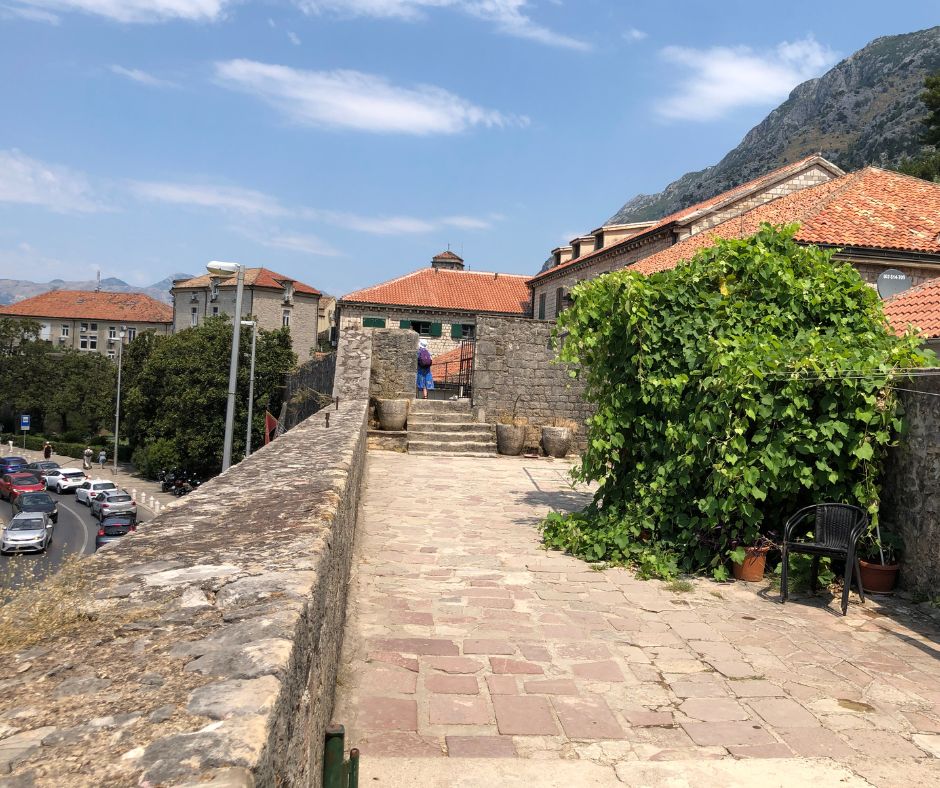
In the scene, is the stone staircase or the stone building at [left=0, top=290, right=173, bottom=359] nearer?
the stone staircase

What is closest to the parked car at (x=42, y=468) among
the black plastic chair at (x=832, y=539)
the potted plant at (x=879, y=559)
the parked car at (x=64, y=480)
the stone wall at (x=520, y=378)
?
the parked car at (x=64, y=480)

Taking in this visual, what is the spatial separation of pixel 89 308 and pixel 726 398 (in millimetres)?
98647

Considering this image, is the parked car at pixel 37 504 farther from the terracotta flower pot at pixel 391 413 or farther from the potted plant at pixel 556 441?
the potted plant at pixel 556 441

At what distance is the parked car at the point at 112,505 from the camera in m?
32.7

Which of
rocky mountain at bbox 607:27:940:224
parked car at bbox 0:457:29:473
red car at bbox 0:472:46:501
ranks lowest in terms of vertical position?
parked car at bbox 0:457:29:473

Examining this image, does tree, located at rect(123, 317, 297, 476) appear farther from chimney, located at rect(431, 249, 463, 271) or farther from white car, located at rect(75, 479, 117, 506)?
chimney, located at rect(431, 249, 463, 271)

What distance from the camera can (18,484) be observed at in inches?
1651

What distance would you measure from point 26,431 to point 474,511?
247 feet

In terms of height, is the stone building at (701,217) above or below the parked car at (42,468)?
above

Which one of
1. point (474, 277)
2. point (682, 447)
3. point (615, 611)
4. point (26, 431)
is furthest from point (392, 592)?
point (26, 431)

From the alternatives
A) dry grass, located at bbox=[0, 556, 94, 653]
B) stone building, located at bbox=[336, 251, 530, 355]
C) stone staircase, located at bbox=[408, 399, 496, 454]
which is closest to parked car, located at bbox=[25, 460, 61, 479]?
stone building, located at bbox=[336, 251, 530, 355]

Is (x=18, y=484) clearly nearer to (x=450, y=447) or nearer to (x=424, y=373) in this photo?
(x=424, y=373)

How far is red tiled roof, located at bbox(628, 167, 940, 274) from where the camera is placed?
15.8m

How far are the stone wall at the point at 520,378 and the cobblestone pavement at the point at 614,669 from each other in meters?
8.07
